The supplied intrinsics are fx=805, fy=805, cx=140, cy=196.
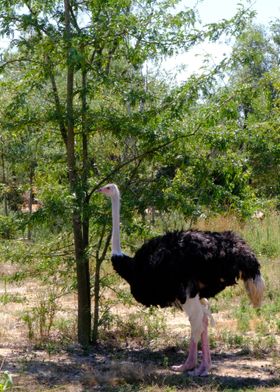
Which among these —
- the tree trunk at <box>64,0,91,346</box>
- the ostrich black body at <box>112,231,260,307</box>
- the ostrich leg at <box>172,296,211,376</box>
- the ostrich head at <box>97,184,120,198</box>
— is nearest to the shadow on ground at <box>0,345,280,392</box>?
the ostrich leg at <box>172,296,211,376</box>

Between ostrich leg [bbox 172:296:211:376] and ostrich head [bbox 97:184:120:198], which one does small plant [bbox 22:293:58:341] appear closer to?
ostrich head [bbox 97:184:120:198]

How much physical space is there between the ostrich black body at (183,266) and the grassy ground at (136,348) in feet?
2.44

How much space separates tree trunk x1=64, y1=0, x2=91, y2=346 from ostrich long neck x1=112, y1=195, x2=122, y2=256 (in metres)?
0.33

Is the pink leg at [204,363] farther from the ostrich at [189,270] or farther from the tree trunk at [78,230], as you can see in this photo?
the tree trunk at [78,230]

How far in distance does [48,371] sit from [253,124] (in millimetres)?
3219

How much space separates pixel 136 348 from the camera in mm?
8703

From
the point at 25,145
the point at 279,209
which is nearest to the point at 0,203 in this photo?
the point at 279,209

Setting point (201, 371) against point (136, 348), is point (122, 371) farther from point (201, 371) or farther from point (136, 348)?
point (136, 348)

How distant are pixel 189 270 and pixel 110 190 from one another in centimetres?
108

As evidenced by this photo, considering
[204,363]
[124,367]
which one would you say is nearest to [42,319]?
[124,367]

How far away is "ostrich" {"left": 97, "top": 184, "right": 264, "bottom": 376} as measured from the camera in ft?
24.6

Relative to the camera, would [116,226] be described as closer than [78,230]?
Yes

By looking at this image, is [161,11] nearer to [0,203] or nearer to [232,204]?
[232,204]

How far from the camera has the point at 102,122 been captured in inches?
320
